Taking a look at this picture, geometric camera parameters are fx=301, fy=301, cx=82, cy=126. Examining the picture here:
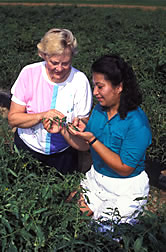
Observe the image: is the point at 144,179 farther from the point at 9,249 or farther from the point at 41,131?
the point at 9,249

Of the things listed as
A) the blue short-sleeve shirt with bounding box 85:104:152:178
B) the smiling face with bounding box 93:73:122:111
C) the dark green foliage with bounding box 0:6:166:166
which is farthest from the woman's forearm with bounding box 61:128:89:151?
the dark green foliage with bounding box 0:6:166:166

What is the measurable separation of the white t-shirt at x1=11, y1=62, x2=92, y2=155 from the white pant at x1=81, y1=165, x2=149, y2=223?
0.52m

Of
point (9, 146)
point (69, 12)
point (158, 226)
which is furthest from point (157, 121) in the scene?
point (69, 12)

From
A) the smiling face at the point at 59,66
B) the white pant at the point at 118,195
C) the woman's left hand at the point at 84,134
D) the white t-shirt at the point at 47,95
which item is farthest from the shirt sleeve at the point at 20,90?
the white pant at the point at 118,195

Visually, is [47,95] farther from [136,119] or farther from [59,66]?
[136,119]

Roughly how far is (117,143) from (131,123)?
19 centimetres

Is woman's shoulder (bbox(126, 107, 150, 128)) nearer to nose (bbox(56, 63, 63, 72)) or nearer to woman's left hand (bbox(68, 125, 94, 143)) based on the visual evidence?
woman's left hand (bbox(68, 125, 94, 143))

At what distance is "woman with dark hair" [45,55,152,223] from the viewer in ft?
6.94

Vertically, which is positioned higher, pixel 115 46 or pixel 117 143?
pixel 115 46

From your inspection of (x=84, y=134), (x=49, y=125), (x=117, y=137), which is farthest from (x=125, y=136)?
(x=49, y=125)

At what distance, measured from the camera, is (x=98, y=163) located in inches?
92.1

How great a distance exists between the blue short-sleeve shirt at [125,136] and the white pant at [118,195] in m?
0.05

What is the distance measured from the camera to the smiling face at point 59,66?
2277 mm

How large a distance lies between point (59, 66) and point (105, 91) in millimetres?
434
